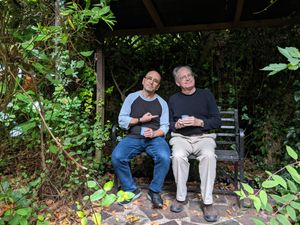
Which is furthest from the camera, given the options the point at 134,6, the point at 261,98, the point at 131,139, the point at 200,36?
the point at 200,36

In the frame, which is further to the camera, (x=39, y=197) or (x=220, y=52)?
(x=220, y=52)

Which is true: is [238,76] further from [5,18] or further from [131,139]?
[5,18]

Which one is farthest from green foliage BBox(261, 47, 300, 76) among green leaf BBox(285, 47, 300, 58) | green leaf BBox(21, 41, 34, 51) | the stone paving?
the stone paving

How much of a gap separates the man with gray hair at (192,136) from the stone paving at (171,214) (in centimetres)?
8

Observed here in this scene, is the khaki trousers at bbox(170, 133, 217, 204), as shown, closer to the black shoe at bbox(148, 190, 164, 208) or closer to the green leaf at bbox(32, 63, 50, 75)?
the black shoe at bbox(148, 190, 164, 208)

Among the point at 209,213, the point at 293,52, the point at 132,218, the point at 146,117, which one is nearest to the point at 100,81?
the point at 146,117

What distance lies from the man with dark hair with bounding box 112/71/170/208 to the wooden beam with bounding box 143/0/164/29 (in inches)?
26.4

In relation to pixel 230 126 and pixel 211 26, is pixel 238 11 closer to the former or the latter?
pixel 211 26

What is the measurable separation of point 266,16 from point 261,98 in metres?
1.17

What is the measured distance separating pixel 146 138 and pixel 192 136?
49cm

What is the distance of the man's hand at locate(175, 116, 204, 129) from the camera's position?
289 centimetres

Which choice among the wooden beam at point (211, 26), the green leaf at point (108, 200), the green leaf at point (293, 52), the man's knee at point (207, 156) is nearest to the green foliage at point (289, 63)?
the green leaf at point (293, 52)

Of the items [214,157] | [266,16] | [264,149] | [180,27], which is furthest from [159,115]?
[266,16]

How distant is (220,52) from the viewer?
4.29 metres
